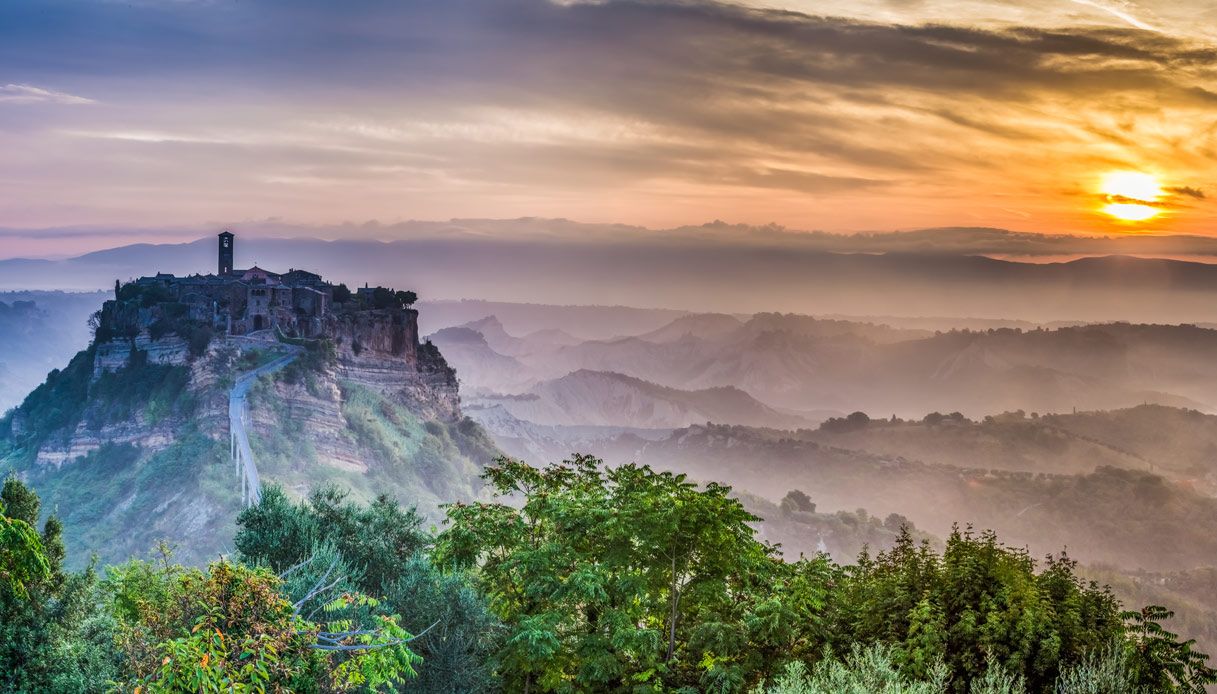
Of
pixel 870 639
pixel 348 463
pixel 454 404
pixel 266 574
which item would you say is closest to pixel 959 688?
pixel 870 639

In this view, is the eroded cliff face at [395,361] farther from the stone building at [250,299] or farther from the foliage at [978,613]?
the foliage at [978,613]

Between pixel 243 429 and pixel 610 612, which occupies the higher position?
pixel 610 612

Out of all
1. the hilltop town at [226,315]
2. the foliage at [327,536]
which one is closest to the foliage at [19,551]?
the foliage at [327,536]

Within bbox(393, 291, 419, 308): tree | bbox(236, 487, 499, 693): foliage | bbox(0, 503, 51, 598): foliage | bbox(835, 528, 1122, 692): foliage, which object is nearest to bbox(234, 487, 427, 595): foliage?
bbox(236, 487, 499, 693): foliage

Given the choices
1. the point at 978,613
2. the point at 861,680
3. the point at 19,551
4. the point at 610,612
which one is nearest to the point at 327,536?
the point at 610,612

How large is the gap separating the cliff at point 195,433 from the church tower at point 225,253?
13.6m

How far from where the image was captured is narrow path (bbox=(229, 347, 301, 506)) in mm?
86750

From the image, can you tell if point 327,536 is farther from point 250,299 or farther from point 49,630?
point 250,299

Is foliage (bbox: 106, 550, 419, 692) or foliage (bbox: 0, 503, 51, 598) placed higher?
foliage (bbox: 0, 503, 51, 598)

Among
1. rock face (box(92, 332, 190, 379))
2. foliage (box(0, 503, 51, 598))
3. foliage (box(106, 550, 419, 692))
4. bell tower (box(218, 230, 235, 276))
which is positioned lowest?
rock face (box(92, 332, 190, 379))

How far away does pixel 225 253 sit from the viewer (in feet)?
384

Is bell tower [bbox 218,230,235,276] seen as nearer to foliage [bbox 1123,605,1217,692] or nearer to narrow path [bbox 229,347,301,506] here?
narrow path [bbox 229,347,301,506]

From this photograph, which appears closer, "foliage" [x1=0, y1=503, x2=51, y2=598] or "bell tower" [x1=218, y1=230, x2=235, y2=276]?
"foliage" [x1=0, y1=503, x2=51, y2=598]

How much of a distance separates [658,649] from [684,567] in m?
1.58
